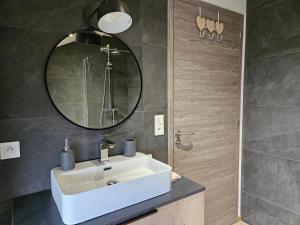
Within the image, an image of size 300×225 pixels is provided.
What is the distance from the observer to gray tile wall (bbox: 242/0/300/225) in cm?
182

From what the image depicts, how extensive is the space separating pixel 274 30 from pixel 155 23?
45.2 inches

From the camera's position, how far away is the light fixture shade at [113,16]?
117cm

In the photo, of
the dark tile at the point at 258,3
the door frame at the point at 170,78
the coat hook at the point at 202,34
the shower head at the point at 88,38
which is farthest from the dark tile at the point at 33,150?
the dark tile at the point at 258,3

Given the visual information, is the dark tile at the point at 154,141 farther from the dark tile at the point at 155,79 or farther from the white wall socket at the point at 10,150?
the white wall socket at the point at 10,150

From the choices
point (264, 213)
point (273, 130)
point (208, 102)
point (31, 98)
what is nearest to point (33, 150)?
point (31, 98)

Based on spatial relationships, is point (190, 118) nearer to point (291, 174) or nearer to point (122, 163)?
point (122, 163)

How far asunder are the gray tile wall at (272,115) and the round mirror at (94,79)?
128 centimetres

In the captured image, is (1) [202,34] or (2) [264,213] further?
(2) [264,213]

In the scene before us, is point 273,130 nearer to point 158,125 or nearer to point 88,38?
point 158,125

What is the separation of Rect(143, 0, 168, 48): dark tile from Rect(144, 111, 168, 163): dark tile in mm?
557

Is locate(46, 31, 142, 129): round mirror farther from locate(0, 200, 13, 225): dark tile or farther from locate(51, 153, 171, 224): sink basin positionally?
locate(0, 200, 13, 225): dark tile

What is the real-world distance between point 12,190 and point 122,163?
0.63m

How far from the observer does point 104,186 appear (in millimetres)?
1007

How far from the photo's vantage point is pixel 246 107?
2219 mm
